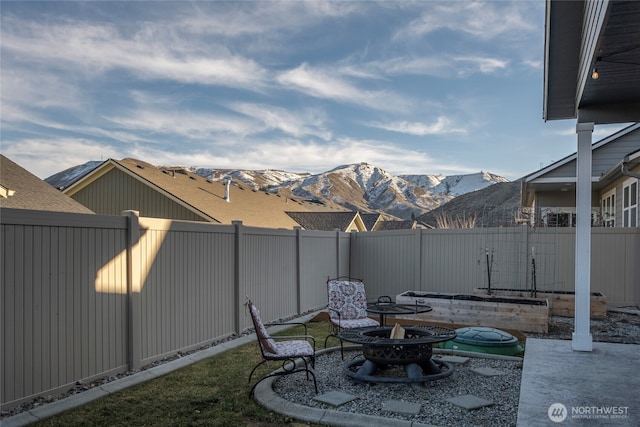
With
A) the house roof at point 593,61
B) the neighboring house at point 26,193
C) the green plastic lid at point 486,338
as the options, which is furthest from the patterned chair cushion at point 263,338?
the neighboring house at point 26,193

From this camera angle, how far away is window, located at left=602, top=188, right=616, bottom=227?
507 inches

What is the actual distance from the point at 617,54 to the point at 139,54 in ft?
36.2

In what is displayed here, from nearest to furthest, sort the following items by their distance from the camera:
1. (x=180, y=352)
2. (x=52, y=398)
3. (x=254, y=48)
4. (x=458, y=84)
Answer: (x=52, y=398) → (x=180, y=352) → (x=254, y=48) → (x=458, y=84)

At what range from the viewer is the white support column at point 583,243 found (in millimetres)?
5289

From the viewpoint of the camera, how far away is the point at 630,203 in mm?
10750

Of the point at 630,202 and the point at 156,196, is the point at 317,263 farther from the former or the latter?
the point at 156,196

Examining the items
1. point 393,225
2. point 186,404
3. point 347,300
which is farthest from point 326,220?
point 186,404

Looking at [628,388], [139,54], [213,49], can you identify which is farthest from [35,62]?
[628,388]

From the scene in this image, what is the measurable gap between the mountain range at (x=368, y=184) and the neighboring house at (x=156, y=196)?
64.6m

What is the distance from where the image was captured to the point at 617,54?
3.87 meters

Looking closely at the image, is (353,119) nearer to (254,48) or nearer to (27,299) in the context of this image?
(254,48)

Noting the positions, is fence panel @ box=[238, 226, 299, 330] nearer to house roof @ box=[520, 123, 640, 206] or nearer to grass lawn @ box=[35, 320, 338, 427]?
grass lawn @ box=[35, 320, 338, 427]

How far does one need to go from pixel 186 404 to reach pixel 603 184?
1329cm

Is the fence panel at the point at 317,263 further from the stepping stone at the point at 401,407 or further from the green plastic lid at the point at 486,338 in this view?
the stepping stone at the point at 401,407
